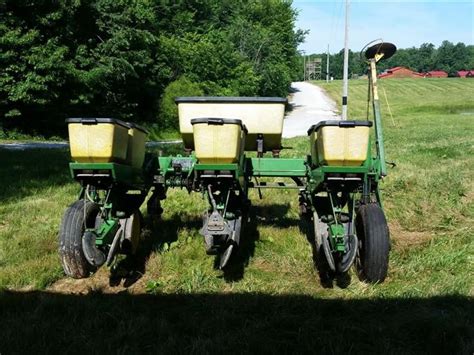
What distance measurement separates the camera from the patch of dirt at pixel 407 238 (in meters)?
5.82

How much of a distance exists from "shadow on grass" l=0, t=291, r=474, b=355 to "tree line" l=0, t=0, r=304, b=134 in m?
22.2

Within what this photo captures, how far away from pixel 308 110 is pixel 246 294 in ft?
167

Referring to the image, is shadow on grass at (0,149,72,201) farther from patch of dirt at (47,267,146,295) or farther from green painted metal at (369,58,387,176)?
green painted metal at (369,58,387,176)

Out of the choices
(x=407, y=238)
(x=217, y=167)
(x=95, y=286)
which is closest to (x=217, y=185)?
(x=217, y=167)

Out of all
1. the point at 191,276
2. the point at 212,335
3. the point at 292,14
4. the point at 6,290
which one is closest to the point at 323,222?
the point at 191,276

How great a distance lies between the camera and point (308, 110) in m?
54.2

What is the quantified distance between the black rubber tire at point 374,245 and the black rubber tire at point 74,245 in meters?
2.34

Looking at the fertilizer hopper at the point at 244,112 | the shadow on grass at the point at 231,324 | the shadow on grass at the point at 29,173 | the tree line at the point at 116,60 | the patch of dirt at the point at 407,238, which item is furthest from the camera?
the tree line at the point at 116,60

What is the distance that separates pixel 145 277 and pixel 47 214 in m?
2.97

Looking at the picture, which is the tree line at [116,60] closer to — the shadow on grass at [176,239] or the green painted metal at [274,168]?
the shadow on grass at [176,239]

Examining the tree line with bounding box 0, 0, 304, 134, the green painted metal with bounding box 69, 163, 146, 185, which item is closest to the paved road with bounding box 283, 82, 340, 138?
the tree line with bounding box 0, 0, 304, 134

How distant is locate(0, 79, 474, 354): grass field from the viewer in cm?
346

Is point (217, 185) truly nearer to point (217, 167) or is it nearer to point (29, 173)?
point (217, 167)

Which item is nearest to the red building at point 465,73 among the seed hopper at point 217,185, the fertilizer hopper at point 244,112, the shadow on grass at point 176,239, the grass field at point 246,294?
the grass field at point 246,294
